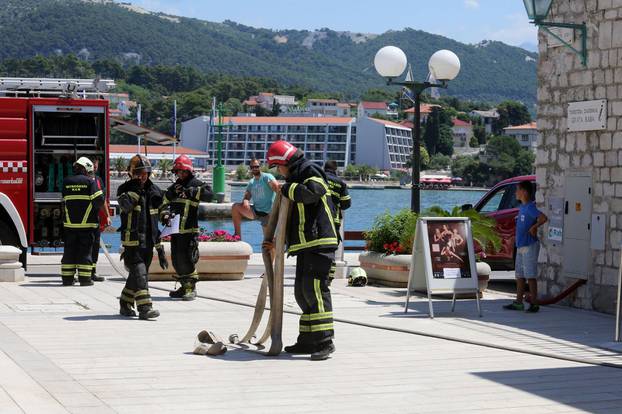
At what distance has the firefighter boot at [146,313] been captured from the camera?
13.1m

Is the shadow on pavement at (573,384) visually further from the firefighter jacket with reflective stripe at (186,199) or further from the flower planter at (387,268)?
the flower planter at (387,268)

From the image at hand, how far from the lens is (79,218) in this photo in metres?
16.8

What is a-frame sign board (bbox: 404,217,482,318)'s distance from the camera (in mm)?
13953

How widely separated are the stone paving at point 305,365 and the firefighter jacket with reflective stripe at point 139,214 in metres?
0.93

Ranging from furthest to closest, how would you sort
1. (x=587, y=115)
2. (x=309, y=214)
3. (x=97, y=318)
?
(x=587, y=115)
(x=97, y=318)
(x=309, y=214)

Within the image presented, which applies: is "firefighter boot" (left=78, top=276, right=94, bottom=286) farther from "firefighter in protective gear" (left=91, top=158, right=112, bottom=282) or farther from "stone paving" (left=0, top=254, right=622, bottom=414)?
"stone paving" (left=0, top=254, right=622, bottom=414)

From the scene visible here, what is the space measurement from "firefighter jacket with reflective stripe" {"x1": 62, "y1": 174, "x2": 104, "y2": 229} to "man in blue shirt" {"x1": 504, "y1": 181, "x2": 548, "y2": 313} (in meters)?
6.08

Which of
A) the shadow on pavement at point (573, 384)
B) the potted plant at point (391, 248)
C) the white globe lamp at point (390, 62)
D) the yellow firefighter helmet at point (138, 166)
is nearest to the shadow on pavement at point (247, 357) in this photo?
the shadow on pavement at point (573, 384)

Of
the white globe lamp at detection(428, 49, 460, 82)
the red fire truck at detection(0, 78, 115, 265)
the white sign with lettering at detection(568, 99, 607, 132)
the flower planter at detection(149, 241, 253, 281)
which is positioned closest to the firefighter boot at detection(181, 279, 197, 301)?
the flower planter at detection(149, 241, 253, 281)

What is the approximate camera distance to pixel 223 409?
8.05m

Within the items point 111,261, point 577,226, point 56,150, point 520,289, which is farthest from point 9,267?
point 577,226

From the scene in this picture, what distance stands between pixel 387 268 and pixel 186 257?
3.57m

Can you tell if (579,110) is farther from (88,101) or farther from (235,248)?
(88,101)

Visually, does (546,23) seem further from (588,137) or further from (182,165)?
(182,165)
